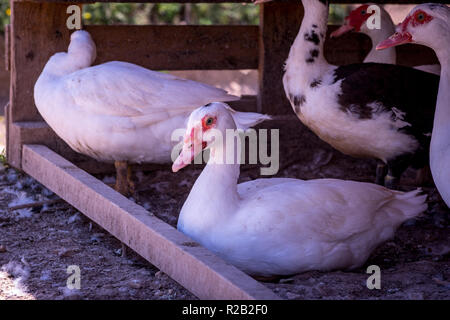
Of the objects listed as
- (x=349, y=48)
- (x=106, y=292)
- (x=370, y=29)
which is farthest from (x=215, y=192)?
(x=349, y=48)

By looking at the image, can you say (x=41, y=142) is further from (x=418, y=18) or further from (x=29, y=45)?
(x=418, y=18)

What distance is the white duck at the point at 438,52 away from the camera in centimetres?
350

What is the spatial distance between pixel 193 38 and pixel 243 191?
2129 millimetres

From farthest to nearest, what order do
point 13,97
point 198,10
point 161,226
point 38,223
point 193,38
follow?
point 198,10
point 193,38
point 13,97
point 38,223
point 161,226

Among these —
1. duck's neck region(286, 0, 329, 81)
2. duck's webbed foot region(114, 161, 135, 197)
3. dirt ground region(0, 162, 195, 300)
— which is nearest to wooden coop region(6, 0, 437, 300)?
dirt ground region(0, 162, 195, 300)

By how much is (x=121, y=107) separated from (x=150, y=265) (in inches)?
44.8

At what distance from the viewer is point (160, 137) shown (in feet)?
15.2

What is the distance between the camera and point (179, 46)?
568cm

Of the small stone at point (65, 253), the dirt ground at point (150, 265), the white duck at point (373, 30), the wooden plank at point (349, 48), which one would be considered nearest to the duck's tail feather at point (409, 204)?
the dirt ground at point (150, 265)

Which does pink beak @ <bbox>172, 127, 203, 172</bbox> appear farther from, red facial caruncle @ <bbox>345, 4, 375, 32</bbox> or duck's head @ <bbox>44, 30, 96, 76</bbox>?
red facial caruncle @ <bbox>345, 4, 375, 32</bbox>

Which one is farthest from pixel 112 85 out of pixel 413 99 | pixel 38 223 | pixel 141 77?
pixel 413 99

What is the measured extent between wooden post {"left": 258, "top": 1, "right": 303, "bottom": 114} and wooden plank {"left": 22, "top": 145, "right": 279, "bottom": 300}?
69.2 inches

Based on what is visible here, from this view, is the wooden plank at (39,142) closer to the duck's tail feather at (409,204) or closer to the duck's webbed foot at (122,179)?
the duck's webbed foot at (122,179)
